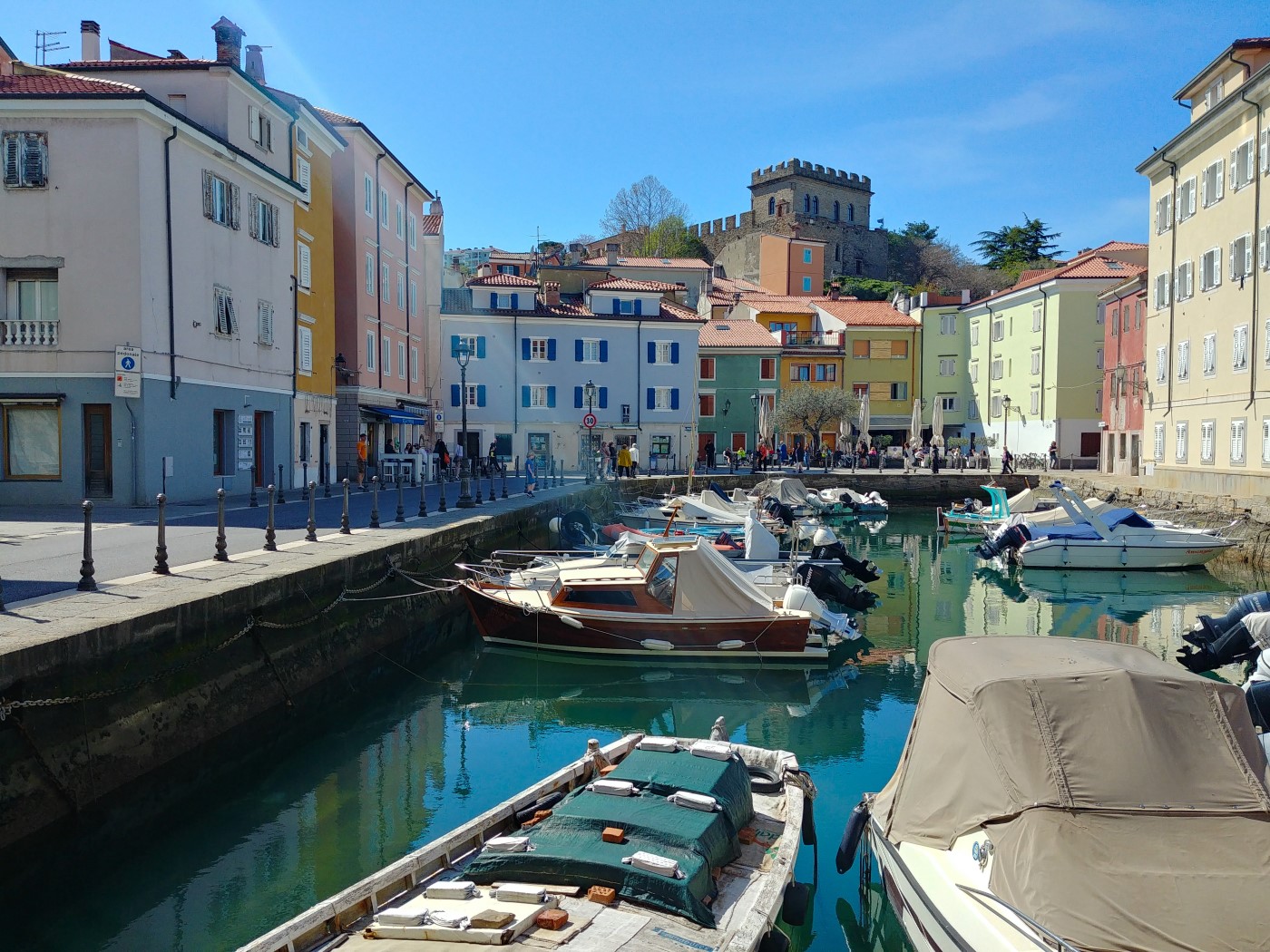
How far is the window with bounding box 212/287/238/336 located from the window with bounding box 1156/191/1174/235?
36.0 m

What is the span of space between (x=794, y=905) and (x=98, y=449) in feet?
74.1

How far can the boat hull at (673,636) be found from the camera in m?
17.9

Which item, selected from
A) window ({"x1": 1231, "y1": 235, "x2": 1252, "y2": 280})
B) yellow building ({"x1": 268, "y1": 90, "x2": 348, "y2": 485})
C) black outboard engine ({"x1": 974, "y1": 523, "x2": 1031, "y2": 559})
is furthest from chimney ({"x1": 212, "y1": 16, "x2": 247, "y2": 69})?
window ({"x1": 1231, "y1": 235, "x2": 1252, "y2": 280})

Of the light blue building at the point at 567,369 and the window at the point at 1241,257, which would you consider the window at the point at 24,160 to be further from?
the window at the point at 1241,257

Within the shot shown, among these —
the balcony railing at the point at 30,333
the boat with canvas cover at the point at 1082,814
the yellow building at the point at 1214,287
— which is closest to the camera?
the boat with canvas cover at the point at 1082,814

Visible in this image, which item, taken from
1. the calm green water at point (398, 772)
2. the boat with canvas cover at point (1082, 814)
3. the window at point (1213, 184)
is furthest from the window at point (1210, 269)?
the boat with canvas cover at point (1082, 814)

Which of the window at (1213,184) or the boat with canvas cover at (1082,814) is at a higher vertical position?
the window at (1213,184)

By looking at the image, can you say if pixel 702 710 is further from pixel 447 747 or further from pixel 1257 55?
pixel 1257 55

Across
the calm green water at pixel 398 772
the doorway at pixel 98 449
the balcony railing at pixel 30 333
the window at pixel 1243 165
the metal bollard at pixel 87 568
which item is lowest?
the calm green water at pixel 398 772

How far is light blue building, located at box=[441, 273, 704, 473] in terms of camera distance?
55938 millimetres

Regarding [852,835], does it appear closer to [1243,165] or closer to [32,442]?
[32,442]

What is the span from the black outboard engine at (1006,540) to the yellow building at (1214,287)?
6833 millimetres

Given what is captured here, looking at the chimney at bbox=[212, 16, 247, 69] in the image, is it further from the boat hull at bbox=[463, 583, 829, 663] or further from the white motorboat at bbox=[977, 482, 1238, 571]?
the white motorboat at bbox=[977, 482, 1238, 571]

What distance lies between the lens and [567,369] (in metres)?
56.9
